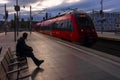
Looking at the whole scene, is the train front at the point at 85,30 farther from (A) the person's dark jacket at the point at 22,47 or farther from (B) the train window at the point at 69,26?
(A) the person's dark jacket at the point at 22,47

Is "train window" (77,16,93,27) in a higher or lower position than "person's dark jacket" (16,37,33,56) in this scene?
higher

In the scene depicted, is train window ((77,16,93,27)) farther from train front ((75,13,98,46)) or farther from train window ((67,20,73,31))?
train window ((67,20,73,31))

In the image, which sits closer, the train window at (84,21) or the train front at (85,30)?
the train front at (85,30)

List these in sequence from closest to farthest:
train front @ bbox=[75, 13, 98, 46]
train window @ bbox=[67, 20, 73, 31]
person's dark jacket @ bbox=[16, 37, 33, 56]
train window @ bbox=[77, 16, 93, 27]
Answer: person's dark jacket @ bbox=[16, 37, 33, 56], train front @ bbox=[75, 13, 98, 46], train window @ bbox=[77, 16, 93, 27], train window @ bbox=[67, 20, 73, 31]

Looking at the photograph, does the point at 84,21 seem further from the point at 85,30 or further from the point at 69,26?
the point at 69,26

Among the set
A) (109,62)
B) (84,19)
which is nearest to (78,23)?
(84,19)

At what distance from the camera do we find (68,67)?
580 inches

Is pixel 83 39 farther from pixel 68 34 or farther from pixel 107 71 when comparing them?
pixel 107 71

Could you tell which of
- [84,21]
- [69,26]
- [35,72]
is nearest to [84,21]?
[84,21]

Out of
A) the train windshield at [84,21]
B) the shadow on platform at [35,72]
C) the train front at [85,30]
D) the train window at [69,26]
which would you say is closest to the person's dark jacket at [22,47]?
the shadow on platform at [35,72]

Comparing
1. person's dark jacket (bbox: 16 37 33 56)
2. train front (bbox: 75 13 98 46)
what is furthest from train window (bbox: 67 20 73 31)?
person's dark jacket (bbox: 16 37 33 56)

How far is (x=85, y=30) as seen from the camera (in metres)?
31.4

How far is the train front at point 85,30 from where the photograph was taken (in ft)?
102

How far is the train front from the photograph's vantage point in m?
31.0
